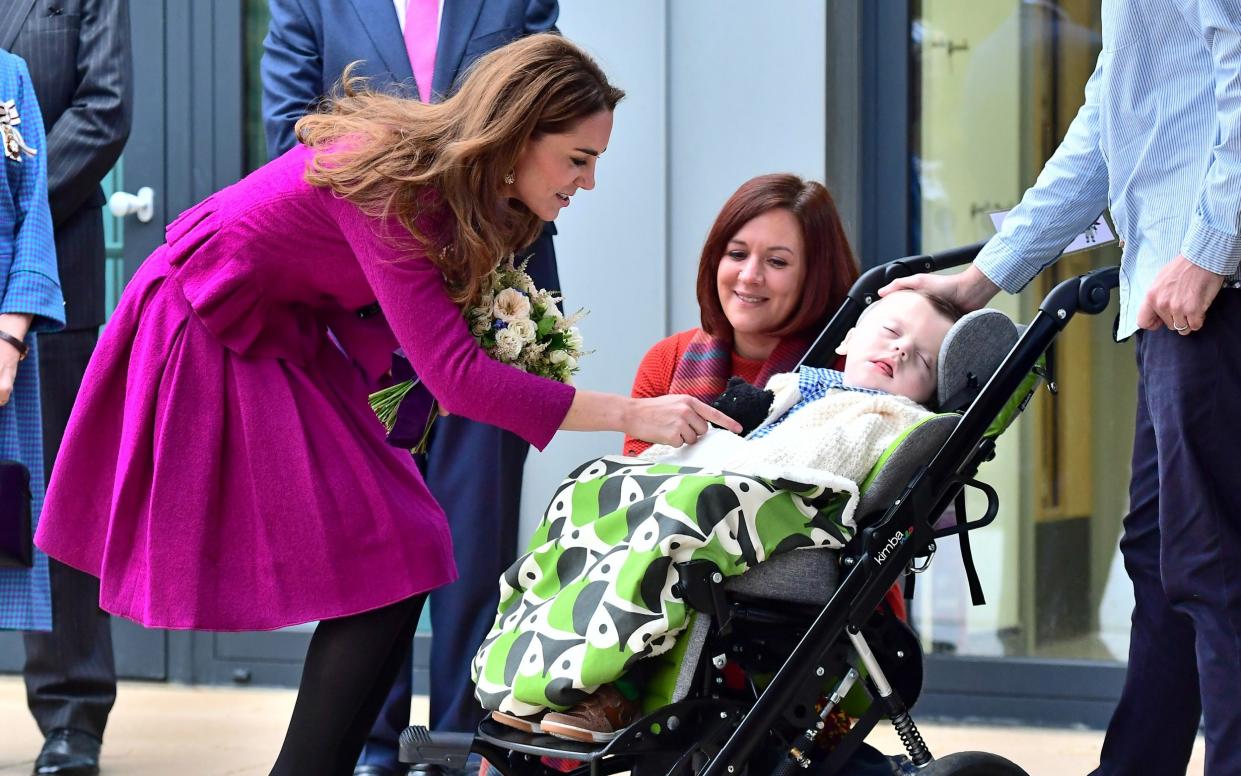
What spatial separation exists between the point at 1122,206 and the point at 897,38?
176cm

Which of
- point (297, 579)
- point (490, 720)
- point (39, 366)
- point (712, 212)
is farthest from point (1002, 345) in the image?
point (39, 366)

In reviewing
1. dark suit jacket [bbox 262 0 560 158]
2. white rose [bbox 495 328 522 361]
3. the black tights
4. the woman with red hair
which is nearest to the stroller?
the black tights

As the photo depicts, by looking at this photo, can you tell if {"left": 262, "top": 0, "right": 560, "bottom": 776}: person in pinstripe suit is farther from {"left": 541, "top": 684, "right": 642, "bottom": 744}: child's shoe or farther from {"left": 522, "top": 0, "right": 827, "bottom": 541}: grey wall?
{"left": 541, "top": 684, "right": 642, "bottom": 744}: child's shoe

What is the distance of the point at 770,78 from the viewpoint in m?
3.82

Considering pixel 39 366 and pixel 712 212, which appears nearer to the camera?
pixel 39 366

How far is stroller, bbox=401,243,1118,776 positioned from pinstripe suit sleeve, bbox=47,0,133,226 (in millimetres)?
1768

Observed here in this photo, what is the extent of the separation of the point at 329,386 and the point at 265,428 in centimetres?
14

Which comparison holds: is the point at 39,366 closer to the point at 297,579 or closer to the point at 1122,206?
the point at 297,579

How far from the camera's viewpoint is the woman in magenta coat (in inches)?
85.4

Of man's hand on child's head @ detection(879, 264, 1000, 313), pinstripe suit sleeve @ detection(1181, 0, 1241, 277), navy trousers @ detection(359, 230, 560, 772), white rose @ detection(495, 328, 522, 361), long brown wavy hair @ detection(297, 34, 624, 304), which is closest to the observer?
pinstripe suit sleeve @ detection(1181, 0, 1241, 277)

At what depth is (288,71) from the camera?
322 centimetres

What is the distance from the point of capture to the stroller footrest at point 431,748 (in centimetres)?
240

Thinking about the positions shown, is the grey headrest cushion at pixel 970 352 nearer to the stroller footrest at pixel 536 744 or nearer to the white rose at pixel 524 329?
the white rose at pixel 524 329

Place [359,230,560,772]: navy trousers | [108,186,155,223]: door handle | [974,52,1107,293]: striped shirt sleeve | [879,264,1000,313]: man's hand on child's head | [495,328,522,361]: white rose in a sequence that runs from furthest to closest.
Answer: [108,186,155,223]: door handle → [359,230,560,772]: navy trousers → [879,264,1000,313]: man's hand on child's head → [974,52,1107,293]: striped shirt sleeve → [495,328,522,361]: white rose
